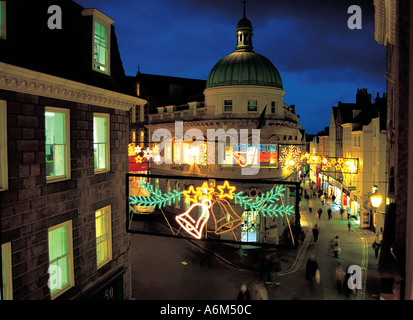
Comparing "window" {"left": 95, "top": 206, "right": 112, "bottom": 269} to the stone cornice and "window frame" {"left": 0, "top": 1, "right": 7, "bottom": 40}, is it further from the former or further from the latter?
"window frame" {"left": 0, "top": 1, "right": 7, "bottom": 40}

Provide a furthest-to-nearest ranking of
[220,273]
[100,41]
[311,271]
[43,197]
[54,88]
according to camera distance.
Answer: [220,273], [311,271], [100,41], [54,88], [43,197]

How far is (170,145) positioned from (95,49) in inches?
855

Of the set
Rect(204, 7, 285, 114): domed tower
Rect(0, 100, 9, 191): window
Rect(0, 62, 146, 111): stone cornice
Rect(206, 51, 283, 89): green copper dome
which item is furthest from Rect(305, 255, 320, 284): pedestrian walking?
Rect(0, 100, 9, 191): window

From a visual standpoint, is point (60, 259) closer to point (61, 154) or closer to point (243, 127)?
point (61, 154)

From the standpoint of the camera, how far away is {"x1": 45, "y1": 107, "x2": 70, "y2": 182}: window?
841 centimetres

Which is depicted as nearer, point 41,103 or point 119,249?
point 41,103

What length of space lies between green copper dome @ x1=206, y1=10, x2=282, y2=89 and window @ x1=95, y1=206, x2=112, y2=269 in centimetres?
1819

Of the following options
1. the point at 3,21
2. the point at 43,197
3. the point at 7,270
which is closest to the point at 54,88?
the point at 3,21

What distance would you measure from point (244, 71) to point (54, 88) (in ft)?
65.9

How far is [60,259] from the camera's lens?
872cm

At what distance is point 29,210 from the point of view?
24.6ft

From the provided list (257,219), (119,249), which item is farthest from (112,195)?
(257,219)

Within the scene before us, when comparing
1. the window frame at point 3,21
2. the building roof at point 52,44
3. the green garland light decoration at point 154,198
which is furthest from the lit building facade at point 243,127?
the window frame at point 3,21

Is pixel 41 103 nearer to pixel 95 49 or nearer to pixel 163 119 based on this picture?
pixel 95 49
